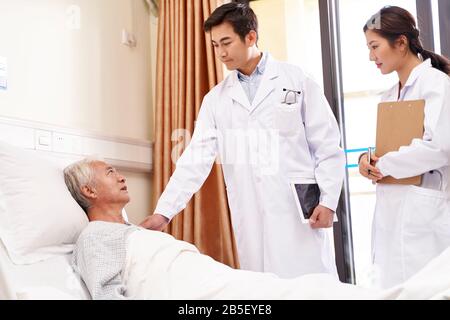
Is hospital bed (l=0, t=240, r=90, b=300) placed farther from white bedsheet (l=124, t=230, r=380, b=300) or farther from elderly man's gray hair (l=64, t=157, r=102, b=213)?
elderly man's gray hair (l=64, t=157, r=102, b=213)

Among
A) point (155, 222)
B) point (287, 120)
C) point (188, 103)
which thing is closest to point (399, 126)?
point (287, 120)

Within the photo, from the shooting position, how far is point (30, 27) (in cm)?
226

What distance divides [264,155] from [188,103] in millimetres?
752

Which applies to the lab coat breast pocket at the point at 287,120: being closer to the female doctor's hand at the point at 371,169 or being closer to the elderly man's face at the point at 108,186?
the female doctor's hand at the point at 371,169

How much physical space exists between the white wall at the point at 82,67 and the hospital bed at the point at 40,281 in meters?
0.77

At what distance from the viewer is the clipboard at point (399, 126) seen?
1930mm

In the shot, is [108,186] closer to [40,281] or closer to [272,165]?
[40,281]

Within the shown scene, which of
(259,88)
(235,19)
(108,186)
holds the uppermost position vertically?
(235,19)

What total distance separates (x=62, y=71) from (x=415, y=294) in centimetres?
180

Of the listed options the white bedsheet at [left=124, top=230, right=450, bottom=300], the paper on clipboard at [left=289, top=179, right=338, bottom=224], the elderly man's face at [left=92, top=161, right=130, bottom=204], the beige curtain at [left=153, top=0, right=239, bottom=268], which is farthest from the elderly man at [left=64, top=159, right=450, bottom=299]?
the beige curtain at [left=153, top=0, right=239, bottom=268]

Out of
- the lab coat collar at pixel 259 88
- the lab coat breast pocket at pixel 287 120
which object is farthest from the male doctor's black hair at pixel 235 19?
the lab coat breast pocket at pixel 287 120

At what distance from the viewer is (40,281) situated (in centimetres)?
146

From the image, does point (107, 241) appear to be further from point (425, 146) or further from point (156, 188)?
point (156, 188)

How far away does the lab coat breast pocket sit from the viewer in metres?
2.16
